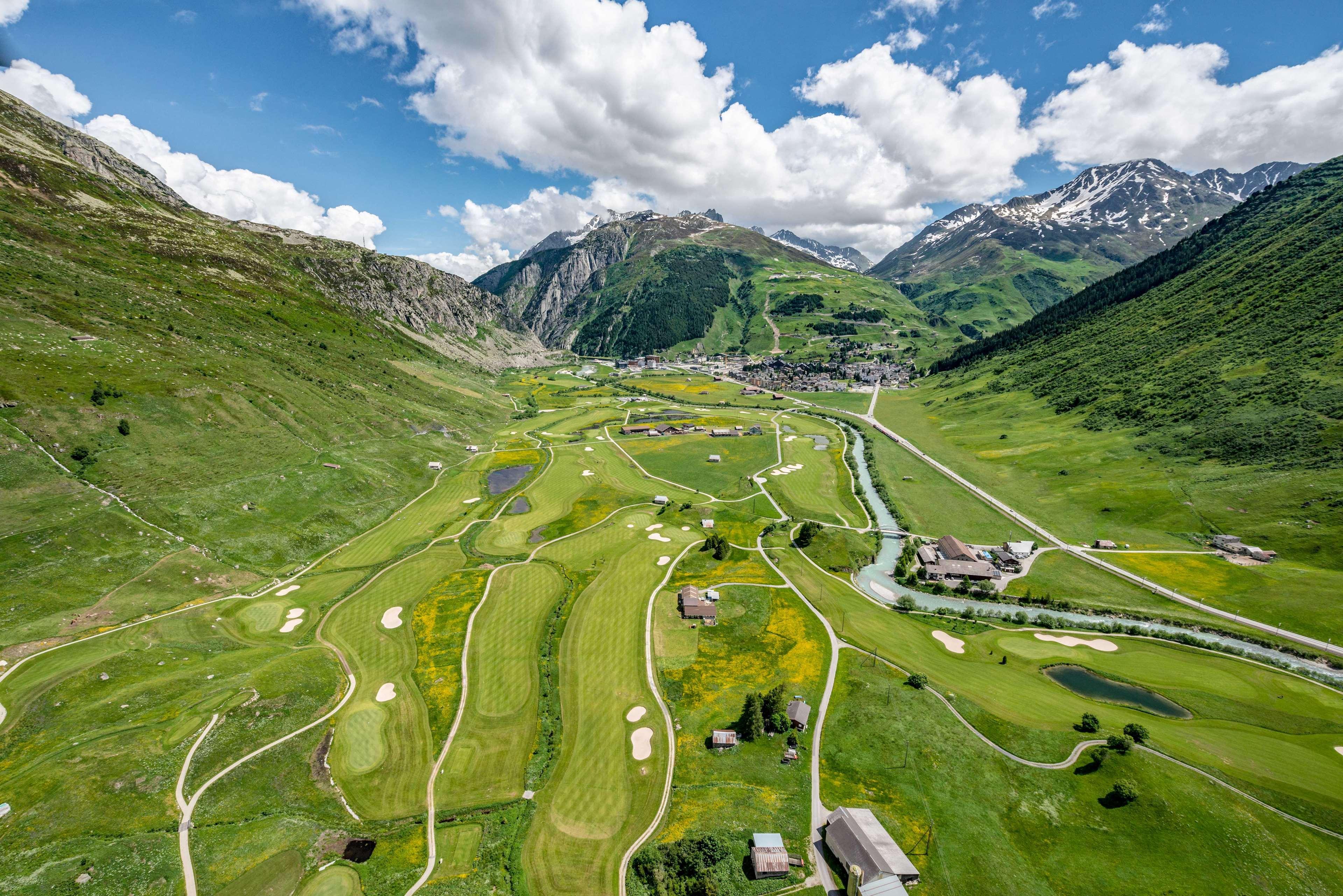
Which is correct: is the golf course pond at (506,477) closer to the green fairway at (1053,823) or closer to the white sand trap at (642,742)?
the white sand trap at (642,742)

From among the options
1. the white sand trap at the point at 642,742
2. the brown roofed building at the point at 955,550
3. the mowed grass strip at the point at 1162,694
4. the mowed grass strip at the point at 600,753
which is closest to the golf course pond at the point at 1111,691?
the mowed grass strip at the point at 1162,694

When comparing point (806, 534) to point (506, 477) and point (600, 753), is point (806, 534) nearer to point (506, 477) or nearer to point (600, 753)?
point (600, 753)

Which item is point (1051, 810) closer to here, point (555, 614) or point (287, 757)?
point (555, 614)

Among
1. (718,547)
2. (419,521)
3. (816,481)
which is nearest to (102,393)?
(419,521)

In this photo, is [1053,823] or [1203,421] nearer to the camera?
[1053,823]

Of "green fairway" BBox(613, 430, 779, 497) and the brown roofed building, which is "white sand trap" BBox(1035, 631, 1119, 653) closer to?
the brown roofed building

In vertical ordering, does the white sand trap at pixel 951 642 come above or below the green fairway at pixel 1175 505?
below

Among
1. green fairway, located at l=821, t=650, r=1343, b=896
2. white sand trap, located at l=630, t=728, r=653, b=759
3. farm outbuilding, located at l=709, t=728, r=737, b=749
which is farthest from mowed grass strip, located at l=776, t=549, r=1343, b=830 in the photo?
white sand trap, located at l=630, t=728, r=653, b=759
